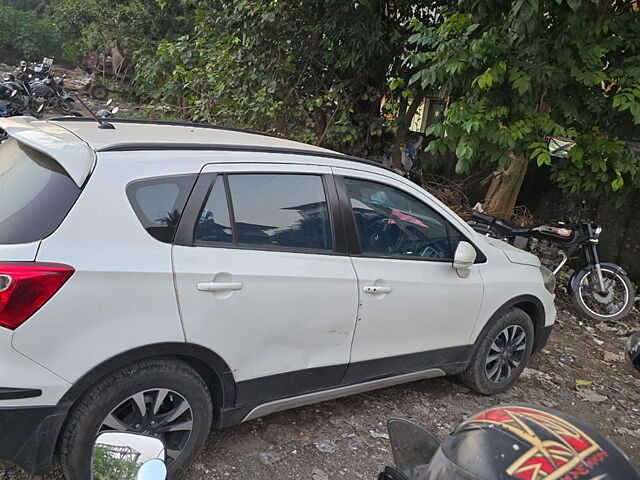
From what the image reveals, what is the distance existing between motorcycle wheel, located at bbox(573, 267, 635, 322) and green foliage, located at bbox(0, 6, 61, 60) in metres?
24.9

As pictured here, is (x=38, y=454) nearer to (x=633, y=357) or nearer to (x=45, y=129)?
(x=45, y=129)

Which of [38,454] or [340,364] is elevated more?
[340,364]

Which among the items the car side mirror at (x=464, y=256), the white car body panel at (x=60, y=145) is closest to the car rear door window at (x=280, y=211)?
the white car body panel at (x=60, y=145)

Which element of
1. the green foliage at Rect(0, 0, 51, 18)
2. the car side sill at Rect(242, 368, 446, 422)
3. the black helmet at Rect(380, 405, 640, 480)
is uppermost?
the green foliage at Rect(0, 0, 51, 18)

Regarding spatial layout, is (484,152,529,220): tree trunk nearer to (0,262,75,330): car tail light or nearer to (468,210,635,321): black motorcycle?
(468,210,635,321): black motorcycle

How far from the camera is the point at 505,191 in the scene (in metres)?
7.26

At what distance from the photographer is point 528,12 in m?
3.93

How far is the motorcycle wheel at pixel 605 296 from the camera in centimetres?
600

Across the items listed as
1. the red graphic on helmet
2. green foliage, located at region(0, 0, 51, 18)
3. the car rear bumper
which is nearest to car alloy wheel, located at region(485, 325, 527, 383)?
the red graphic on helmet

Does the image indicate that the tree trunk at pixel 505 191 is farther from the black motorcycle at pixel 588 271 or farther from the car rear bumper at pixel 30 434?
the car rear bumper at pixel 30 434

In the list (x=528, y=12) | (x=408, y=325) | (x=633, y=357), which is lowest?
(x=408, y=325)

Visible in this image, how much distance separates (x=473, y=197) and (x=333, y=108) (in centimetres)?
272

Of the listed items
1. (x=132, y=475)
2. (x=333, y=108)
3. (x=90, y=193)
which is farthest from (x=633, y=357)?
(x=333, y=108)

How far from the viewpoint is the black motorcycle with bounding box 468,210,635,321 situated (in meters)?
6.03
